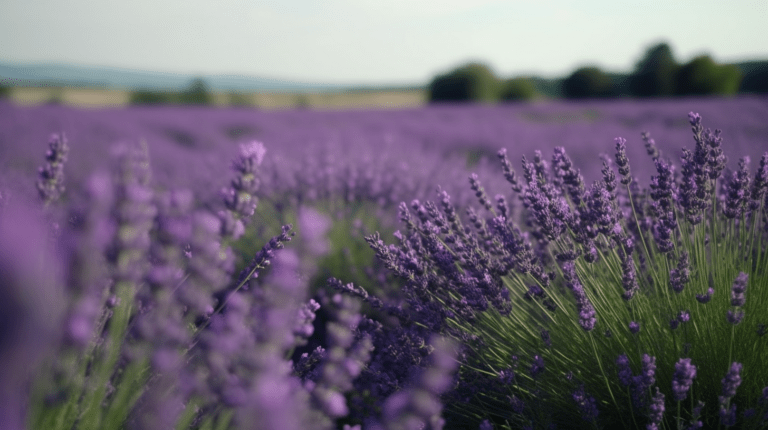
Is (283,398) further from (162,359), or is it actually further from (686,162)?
(686,162)

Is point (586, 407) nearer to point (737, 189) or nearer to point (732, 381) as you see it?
point (732, 381)

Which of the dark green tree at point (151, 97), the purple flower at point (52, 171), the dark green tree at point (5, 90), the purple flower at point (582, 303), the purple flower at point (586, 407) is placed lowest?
the purple flower at point (586, 407)

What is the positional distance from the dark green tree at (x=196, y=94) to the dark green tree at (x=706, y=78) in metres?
22.4

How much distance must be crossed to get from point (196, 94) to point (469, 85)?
549 inches

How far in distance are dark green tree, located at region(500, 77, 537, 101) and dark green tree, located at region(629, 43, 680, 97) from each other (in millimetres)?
4952

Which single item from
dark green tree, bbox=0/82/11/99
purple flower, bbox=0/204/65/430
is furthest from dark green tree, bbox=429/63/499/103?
purple flower, bbox=0/204/65/430

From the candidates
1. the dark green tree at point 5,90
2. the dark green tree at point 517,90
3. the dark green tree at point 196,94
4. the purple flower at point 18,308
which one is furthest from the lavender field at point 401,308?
the dark green tree at point 517,90

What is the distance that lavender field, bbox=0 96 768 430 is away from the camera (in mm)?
648

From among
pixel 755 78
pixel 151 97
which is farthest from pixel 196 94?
pixel 755 78

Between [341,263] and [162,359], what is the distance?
1.98 meters

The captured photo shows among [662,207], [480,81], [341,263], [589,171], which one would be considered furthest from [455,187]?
[480,81]

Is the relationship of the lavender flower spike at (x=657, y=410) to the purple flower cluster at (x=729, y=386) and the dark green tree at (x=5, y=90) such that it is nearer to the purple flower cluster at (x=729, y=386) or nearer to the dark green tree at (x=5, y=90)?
the purple flower cluster at (x=729, y=386)

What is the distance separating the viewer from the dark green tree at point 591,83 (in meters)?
26.2

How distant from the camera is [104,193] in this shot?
618mm
